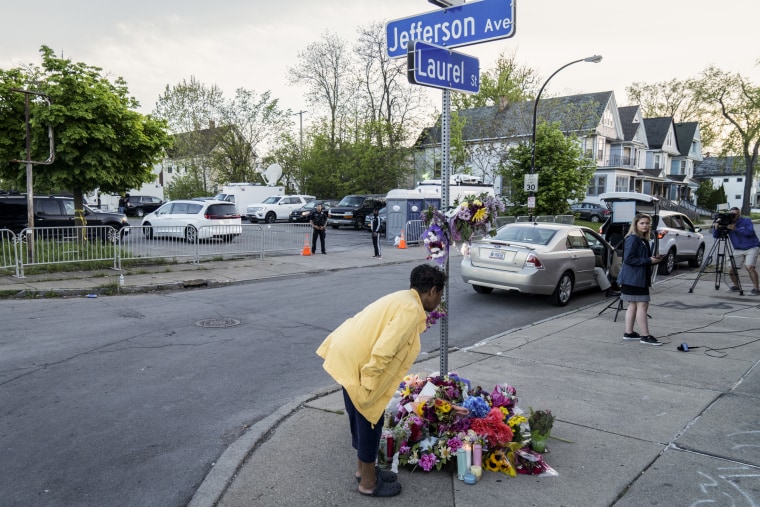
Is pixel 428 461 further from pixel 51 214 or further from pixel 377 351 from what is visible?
pixel 51 214

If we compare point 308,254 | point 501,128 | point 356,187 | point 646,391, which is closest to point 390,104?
point 356,187

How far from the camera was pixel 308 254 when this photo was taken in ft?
60.1

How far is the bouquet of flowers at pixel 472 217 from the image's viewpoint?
4.03 metres

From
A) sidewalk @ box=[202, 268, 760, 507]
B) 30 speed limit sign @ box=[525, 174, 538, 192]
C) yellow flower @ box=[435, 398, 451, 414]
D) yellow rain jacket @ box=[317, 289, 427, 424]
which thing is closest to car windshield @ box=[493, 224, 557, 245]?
sidewalk @ box=[202, 268, 760, 507]

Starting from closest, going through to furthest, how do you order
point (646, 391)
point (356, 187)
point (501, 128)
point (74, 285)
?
point (646, 391) → point (74, 285) → point (501, 128) → point (356, 187)

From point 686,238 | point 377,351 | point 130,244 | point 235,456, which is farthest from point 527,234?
point 130,244

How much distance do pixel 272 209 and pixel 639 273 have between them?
93.4 ft

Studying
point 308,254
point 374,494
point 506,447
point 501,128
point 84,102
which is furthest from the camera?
point 501,128

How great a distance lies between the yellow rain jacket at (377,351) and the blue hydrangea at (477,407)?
948 mm

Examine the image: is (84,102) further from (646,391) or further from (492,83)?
(492,83)

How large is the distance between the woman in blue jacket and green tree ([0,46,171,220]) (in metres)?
12.8

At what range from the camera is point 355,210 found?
2916cm

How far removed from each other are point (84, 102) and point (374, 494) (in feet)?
46.9

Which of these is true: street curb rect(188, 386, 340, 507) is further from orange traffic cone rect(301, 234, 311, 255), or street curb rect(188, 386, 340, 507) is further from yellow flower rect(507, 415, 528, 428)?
orange traffic cone rect(301, 234, 311, 255)
